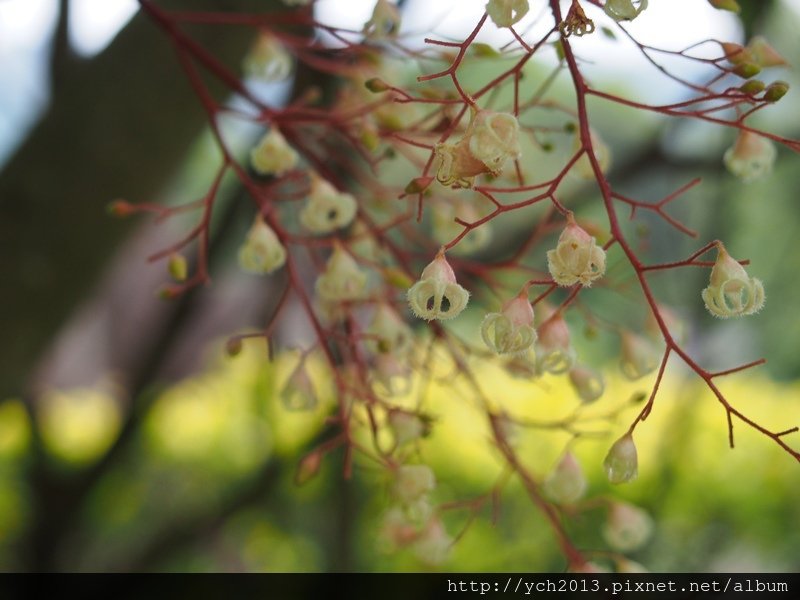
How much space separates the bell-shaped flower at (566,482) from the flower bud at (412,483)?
72 mm

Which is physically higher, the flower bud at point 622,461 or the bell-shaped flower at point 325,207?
the bell-shaped flower at point 325,207

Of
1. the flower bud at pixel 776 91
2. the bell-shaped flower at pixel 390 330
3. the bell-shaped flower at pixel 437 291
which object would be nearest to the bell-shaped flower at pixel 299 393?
the bell-shaped flower at pixel 390 330

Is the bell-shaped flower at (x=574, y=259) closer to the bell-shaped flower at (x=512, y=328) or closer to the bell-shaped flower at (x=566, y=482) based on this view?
the bell-shaped flower at (x=512, y=328)

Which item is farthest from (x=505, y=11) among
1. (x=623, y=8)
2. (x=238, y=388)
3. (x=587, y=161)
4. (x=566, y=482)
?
(x=238, y=388)

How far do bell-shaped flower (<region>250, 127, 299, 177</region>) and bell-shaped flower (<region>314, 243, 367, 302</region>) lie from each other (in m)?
0.05

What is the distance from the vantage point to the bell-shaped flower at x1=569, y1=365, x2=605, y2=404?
1.29ft

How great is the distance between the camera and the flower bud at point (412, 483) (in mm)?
376

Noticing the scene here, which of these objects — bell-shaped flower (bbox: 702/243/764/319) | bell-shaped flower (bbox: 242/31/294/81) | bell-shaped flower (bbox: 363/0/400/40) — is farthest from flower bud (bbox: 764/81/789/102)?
bell-shaped flower (bbox: 242/31/294/81)

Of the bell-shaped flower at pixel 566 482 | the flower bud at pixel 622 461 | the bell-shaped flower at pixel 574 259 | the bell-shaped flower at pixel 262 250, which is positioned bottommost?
the bell-shaped flower at pixel 566 482

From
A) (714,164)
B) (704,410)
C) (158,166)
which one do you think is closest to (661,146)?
(714,164)

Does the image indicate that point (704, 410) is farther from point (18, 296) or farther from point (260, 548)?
point (18, 296)

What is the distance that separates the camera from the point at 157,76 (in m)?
0.66

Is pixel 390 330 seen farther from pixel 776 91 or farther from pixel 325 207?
pixel 776 91

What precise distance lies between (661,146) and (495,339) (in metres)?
0.84
